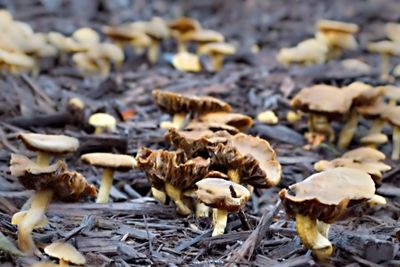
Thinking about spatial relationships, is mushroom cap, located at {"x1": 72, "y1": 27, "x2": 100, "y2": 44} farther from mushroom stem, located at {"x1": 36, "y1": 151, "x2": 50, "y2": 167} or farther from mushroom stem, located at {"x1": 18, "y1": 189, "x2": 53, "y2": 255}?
mushroom stem, located at {"x1": 18, "y1": 189, "x2": 53, "y2": 255}

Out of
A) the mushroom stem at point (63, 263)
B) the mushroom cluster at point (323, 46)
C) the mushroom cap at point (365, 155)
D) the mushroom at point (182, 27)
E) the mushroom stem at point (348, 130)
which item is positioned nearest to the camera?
the mushroom stem at point (63, 263)

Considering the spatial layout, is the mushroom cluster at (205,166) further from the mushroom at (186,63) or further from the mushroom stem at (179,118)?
the mushroom at (186,63)

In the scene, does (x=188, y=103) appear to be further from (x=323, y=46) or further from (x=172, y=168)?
(x=323, y=46)

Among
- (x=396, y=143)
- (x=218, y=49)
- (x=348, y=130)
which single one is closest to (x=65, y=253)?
(x=348, y=130)

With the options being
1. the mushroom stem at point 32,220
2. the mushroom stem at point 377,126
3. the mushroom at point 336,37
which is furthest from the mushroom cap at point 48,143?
the mushroom at point 336,37

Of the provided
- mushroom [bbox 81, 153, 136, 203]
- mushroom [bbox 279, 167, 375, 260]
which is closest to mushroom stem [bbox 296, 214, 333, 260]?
mushroom [bbox 279, 167, 375, 260]

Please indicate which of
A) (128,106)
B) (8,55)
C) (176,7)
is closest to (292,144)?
(128,106)
